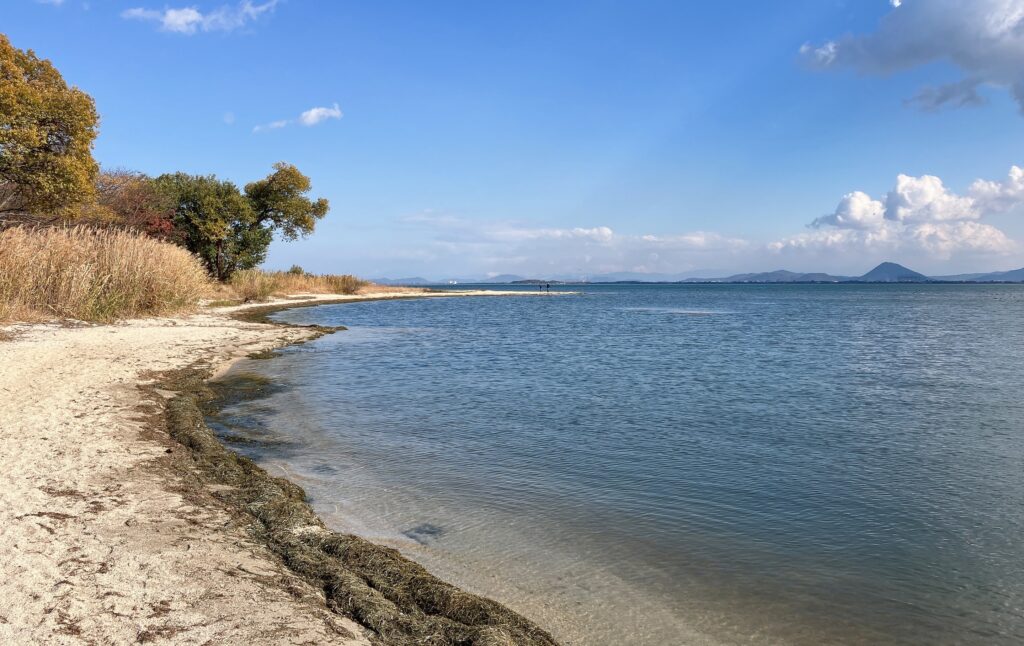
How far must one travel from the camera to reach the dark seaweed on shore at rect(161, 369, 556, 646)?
Answer: 155 inches

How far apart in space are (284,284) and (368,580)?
171 ft

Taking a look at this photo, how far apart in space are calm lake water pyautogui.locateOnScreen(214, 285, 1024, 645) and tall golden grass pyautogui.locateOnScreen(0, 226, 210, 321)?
6.55 metres

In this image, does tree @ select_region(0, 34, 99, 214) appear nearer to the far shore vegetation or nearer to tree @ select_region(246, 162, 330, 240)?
the far shore vegetation

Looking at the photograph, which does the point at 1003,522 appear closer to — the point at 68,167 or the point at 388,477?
the point at 388,477

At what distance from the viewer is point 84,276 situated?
753 inches

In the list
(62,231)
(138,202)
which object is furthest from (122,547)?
(138,202)

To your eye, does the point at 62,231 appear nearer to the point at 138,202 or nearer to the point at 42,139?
the point at 42,139

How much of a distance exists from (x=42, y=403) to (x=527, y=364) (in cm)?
1254

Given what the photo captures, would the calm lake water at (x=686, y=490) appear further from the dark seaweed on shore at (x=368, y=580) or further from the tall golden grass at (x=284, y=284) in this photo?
the tall golden grass at (x=284, y=284)

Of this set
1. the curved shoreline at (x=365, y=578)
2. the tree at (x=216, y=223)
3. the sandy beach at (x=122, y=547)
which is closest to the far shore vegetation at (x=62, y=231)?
the tree at (x=216, y=223)

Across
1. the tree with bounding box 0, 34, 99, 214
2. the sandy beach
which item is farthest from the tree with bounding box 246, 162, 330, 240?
the sandy beach

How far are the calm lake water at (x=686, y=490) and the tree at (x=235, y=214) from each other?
1200 inches

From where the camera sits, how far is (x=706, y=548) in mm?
5855

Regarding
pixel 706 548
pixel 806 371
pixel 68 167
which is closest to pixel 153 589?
pixel 706 548
